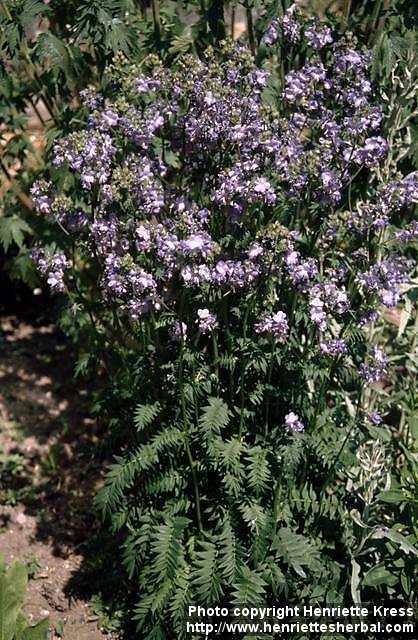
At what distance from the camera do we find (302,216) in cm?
333

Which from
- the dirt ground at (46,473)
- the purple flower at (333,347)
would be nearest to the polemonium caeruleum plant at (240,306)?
the purple flower at (333,347)

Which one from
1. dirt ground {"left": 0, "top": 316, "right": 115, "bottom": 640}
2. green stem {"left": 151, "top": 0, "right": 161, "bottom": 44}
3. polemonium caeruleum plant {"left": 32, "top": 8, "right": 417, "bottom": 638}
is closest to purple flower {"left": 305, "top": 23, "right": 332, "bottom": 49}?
polemonium caeruleum plant {"left": 32, "top": 8, "right": 417, "bottom": 638}

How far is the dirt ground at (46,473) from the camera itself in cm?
390

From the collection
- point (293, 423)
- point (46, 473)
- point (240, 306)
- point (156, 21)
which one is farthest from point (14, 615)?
point (156, 21)

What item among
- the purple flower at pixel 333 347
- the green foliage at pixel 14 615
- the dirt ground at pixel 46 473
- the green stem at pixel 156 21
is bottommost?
the dirt ground at pixel 46 473

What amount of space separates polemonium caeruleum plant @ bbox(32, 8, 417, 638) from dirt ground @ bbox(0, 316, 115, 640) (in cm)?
58

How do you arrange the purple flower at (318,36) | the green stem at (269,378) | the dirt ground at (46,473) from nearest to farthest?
the green stem at (269,378) → the purple flower at (318,36) → the dirt ground at (46,473)

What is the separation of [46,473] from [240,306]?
2017 millimetres

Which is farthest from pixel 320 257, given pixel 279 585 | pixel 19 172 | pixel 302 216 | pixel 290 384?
pixel 19 172

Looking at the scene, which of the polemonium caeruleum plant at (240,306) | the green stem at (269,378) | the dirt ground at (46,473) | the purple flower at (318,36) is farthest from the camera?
the dirt ground at (46,473)

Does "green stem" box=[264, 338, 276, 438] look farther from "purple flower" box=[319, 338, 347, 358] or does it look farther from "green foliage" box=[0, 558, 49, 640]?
"green foliage" box=[0, 558, 49, 640]

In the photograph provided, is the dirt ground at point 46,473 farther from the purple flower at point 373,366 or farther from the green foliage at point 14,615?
the purple flower at point 373,366

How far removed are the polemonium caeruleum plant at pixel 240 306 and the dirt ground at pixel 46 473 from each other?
0.58m

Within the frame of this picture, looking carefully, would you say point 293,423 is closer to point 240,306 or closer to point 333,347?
point 333,347
